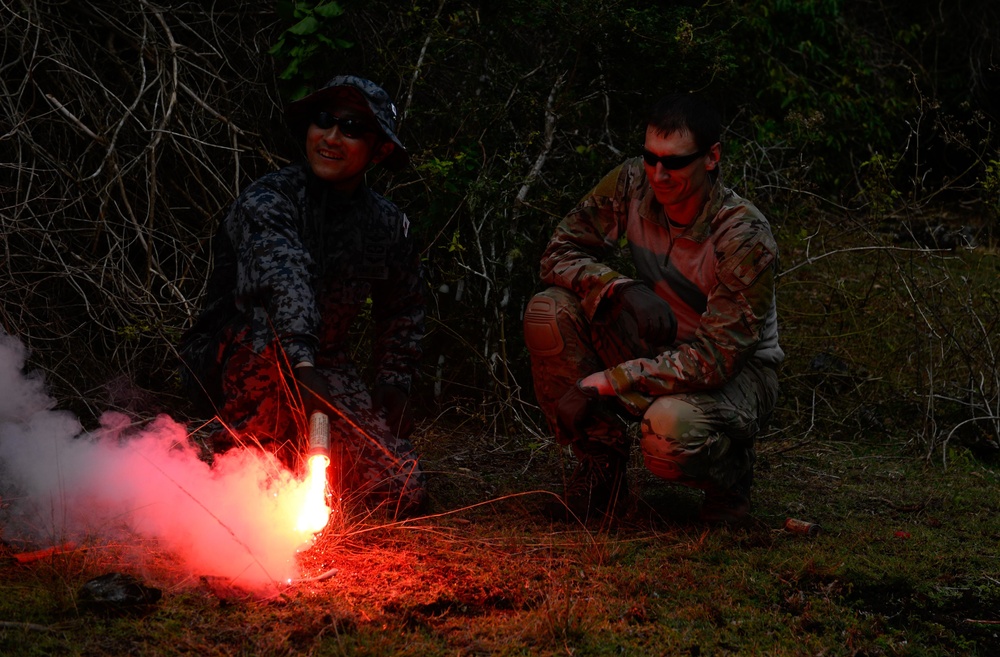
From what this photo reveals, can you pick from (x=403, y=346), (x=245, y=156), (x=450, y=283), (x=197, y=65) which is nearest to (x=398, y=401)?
(x=403, y=346)

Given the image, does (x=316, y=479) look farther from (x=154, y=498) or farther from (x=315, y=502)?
(x=154, y=498)

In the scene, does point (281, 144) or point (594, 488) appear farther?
point (281, 144)

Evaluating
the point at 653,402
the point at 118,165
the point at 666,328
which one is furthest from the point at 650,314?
the point at 118,165

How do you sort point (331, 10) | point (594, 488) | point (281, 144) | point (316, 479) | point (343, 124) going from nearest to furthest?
1. point (316, 479)
2. point (343, 124)
3. point (594, 488)
4. point (331, 10)
5. point (281, 144)

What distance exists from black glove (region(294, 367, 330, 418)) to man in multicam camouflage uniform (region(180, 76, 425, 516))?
0.53ft

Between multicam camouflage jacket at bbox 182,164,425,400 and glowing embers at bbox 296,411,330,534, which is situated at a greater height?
multicam camouflage jacket at bbox 182,164,425,400

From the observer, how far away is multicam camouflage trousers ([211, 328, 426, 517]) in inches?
140

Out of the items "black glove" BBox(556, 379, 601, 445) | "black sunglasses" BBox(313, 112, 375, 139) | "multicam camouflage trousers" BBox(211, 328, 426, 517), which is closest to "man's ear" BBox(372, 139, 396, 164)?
"black sunglasses" BBox(313, 112, 375, 139)

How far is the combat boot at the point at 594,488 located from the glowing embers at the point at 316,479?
0.94 m

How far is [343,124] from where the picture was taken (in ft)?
11.9

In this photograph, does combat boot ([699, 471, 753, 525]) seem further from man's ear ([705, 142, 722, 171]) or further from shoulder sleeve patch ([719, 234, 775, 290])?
man's ear ([705, 142, 722, 171])

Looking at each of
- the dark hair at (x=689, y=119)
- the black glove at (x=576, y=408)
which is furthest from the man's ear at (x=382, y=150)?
the black glove at (x=576, y=408)

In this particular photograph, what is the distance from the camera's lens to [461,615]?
2.76 metres

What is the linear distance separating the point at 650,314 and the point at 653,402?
0.99 ft
